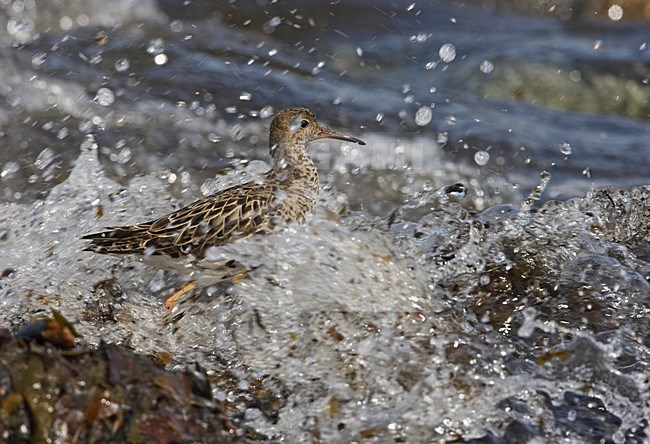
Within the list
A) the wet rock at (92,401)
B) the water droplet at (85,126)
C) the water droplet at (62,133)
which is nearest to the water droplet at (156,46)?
the water droplet at (85,126)

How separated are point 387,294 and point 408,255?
23.9 inches

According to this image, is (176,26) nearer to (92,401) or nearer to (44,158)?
(44,158)

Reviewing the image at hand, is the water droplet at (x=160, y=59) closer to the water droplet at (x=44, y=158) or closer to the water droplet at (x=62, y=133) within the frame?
the water droplet at (x=62, y=133)

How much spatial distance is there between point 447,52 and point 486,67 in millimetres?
868

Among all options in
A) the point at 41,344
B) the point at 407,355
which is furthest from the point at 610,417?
the point at 41,344

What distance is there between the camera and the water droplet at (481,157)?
8.88 meters

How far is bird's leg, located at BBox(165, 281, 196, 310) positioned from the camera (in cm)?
535

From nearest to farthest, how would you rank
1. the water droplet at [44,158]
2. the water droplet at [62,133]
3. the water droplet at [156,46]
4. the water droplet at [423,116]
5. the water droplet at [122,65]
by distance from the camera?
the water droplet at [44,158], the water droplet at [62,133], the water droplet at [423,116], the water droplet at [122,65], the water droplet at [156,46]

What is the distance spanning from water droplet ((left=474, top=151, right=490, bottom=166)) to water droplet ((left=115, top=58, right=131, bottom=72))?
396 centimetres

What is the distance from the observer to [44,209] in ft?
20.6

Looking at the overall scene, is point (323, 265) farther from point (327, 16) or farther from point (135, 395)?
point (327, 16)

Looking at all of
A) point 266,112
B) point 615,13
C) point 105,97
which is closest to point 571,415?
point 266,112

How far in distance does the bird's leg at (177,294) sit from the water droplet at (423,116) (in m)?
4.62

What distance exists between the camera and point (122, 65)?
407 inches
